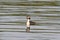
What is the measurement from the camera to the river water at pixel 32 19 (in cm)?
244

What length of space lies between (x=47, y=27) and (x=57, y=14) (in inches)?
9.7

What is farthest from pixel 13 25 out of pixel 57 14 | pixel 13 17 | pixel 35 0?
pixel 57 14

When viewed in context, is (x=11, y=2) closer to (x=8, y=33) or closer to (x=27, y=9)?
(x=27, y=9)

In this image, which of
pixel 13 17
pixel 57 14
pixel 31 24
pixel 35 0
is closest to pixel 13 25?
pixel 13 17

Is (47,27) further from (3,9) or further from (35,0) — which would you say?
(3,9)

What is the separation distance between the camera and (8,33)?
2.53 meters

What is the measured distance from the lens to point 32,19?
247cm

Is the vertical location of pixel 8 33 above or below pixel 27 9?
below

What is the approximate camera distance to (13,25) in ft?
8.19

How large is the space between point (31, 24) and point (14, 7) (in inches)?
14.1

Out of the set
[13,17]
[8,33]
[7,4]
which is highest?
[7,4]

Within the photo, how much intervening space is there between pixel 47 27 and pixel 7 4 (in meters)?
0.69

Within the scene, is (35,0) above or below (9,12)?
above

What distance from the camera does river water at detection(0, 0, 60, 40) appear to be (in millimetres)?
2441
